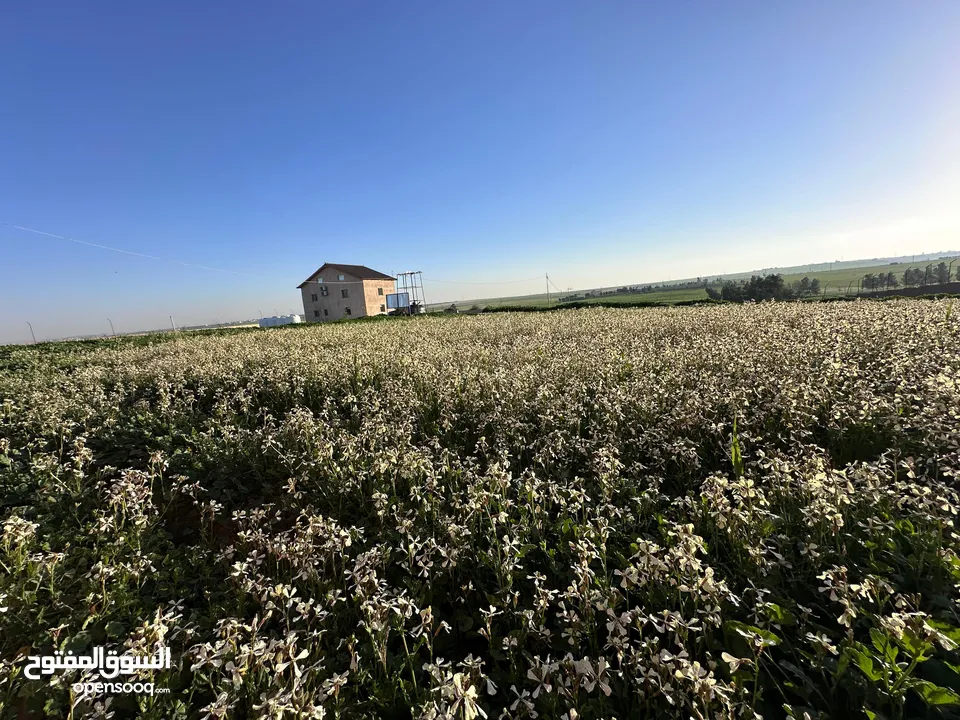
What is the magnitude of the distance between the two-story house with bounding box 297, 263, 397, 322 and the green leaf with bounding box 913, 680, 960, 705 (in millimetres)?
56083

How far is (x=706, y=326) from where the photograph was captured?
1111 centimetres

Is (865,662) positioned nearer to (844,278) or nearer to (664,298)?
(664,298)

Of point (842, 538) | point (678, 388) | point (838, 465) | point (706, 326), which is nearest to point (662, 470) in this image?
point (842, 538)

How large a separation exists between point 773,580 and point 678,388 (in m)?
3.38

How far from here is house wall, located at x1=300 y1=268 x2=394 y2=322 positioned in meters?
55.2

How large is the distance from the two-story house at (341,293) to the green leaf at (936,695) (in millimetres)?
56083

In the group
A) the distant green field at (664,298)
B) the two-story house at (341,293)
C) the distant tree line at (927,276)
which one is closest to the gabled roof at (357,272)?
the two-story house at (341,293)

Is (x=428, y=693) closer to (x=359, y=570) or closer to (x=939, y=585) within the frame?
(x=359, y=570)

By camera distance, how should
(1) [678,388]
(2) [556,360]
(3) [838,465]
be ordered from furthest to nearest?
1. (2) [556,360]
2. (1) [678,388]
3. (3) [838,465]

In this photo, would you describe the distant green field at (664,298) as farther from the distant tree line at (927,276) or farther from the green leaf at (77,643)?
the green leaf at (77,643)

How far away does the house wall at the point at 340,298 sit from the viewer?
55.2m

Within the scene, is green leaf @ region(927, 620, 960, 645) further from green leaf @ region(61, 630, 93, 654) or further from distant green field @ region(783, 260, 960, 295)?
distant green field @ region(783, 260, 960, 295)

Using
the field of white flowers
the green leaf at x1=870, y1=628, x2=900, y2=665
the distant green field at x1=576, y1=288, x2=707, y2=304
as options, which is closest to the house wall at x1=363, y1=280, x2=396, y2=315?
the distant green field at x1=576, y1=288, x2=707, y2=304

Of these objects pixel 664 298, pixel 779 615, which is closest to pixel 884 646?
pixel 779 615
